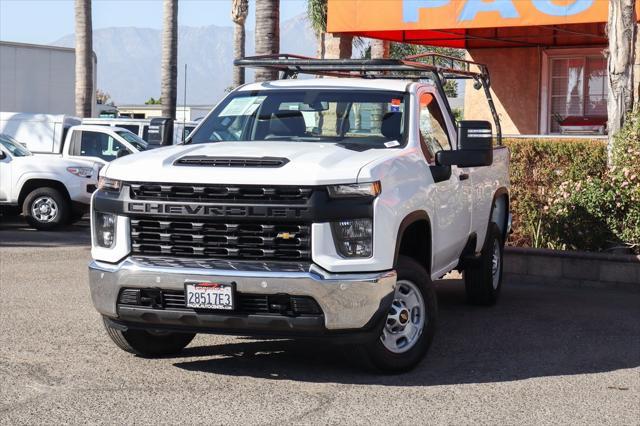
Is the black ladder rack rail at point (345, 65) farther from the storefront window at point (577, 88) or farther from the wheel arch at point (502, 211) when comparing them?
the storefront window at point (577, 88)

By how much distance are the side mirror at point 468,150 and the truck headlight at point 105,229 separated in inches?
98.5

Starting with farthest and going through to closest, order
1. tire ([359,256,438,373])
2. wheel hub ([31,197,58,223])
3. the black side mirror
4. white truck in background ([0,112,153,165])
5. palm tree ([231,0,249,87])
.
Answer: palm tree ([231,0,249,87]) → white truck in background ([0,112,153,165]) → wheel hub ([31,197,58,223]) → the black side mirror → tire ([359,256,438,373])

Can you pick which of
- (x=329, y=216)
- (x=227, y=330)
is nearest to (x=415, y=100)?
(x=329, y=216)

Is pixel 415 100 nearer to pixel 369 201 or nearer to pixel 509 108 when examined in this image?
pixel 369 201

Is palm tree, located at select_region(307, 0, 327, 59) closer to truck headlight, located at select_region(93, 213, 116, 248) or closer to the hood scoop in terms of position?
truck headlight, located at select_region(93, 213, 116, 248)

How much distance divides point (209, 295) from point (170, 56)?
25002mm

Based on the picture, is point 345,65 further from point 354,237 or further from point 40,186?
point 40,186

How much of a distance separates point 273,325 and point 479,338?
2.59 metres

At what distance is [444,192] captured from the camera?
873cm

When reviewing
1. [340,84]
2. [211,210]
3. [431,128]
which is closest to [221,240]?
[211,210]

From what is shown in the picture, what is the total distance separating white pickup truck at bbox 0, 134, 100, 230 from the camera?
60.9 feet

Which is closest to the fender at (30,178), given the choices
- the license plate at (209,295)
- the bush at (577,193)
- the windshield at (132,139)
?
the windshield at (132,139)

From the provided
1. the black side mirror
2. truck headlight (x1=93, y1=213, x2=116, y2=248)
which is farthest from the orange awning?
truck headlight (x1=93, y1=213, x2=116, y2=248)

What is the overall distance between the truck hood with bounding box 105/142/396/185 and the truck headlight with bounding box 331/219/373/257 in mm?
276
